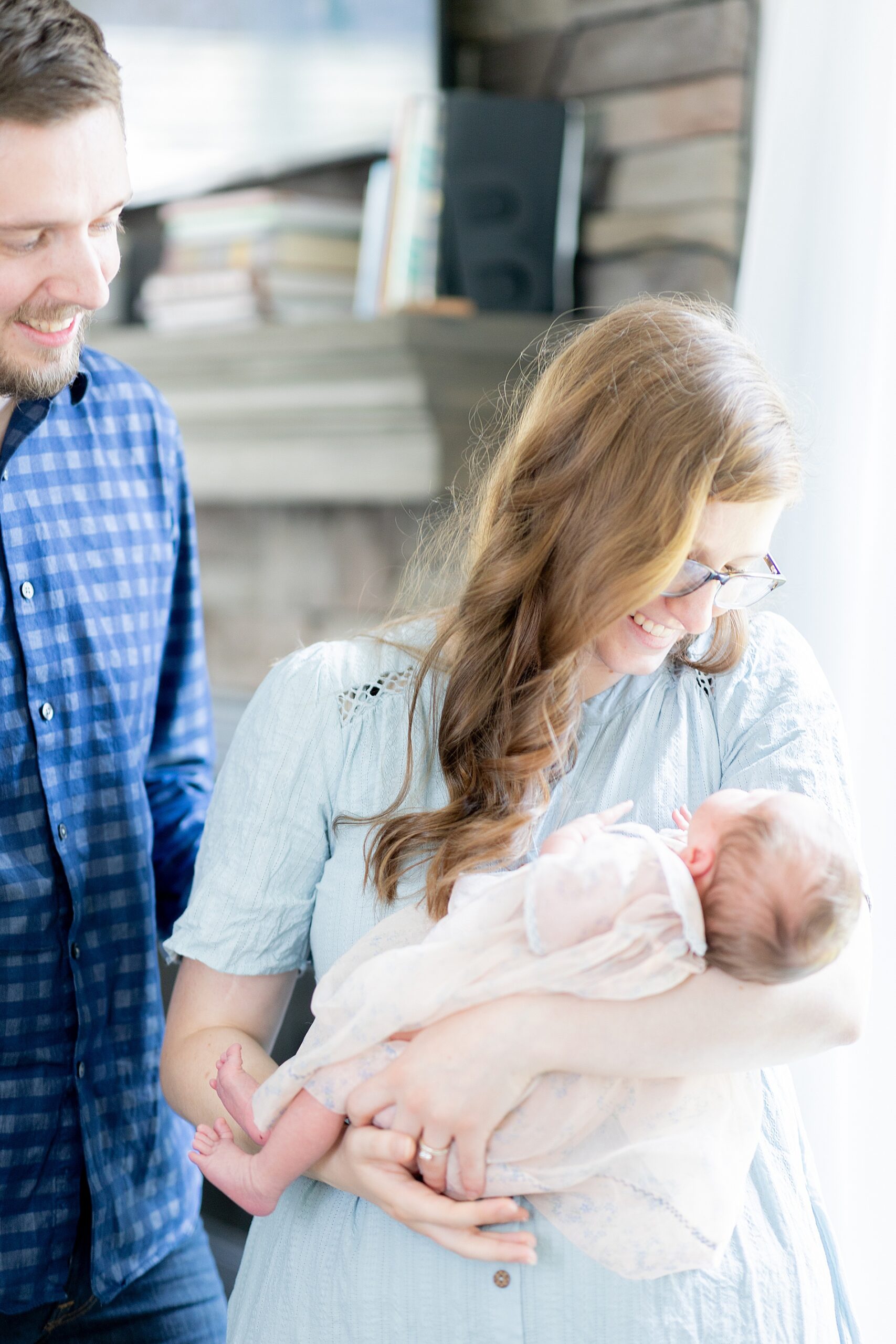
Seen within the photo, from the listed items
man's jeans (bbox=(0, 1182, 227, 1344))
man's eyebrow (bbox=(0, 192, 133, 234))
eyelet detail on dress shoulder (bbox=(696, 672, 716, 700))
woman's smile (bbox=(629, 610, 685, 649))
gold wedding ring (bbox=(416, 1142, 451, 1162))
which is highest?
man's eyebrow (bbox=(0, 192, 133, 234))

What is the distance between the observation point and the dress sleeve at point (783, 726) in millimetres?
1176

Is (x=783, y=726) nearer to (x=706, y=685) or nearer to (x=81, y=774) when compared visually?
(x=706, y=685)

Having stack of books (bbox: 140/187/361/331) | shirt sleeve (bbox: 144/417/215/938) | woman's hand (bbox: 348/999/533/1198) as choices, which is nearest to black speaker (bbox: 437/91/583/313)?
stack of books (bbox: 140/187/361/331)

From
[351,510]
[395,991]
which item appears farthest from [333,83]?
[395,991]

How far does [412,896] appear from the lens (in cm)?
118

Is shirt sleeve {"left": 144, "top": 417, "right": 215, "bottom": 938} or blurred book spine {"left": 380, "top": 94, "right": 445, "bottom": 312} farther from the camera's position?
blurred book spine {"left": 380, "top": 94, "right": 445, "bottom": 312}

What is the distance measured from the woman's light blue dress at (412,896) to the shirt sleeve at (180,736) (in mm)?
257

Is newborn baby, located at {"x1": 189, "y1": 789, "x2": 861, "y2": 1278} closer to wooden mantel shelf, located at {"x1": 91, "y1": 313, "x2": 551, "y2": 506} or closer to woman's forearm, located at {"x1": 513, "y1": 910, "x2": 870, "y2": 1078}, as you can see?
woman's forearm, located at {"x1": 513, "y1": 910, "x2": 870, "y2": 1078}

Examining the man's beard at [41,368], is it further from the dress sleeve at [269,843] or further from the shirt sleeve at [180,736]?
the dress sleeve at [269,843]

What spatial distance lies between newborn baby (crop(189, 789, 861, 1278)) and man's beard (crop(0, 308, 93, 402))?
2.19ft

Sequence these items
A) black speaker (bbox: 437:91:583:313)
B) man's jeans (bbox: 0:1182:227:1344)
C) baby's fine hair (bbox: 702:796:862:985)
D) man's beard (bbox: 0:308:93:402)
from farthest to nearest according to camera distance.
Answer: black speaker (bbox: 437:91:583:313) < man's jeans (bbox: 0:1182:227:1344) < man's beard (bbox: 0:308:93:402) < baby's fine hair (bbox: 702:796:862:985)

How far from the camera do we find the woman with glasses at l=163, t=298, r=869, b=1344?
1.04 metres

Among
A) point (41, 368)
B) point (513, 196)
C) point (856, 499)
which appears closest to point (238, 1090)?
point (41, 368)

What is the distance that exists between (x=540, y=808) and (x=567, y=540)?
27 cm
